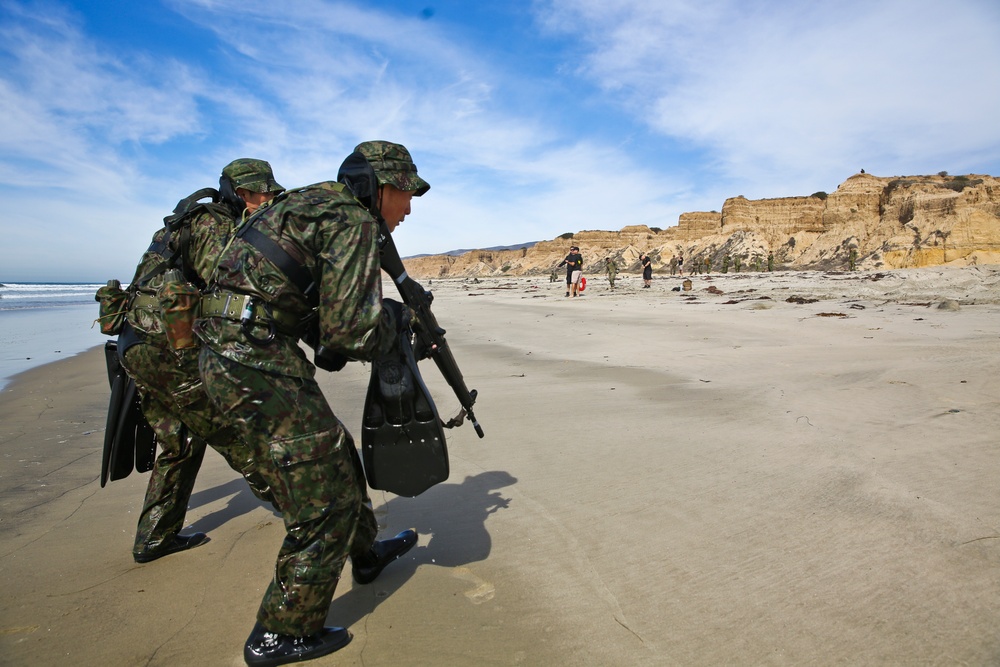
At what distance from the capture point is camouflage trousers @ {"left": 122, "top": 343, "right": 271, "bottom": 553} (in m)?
2.79

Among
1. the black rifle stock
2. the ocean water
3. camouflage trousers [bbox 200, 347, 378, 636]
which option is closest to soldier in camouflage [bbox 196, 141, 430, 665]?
camouflage trousers [bbox 200, 347, 378, 636]

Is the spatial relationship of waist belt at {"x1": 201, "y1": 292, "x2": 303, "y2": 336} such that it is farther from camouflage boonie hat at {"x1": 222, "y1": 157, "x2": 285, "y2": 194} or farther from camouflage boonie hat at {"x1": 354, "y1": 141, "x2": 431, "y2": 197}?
camouflage boonie hat at {"x1": 222, "y1": 157, "x2": 285, "y2": 194}

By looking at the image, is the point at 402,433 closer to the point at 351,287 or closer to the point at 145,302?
the point at 351,287

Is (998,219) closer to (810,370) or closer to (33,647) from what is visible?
(810,370)

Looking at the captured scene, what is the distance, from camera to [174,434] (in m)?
2.97

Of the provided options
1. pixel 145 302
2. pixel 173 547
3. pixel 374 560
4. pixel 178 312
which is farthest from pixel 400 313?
pixel 173 547

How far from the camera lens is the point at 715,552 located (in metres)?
2.61

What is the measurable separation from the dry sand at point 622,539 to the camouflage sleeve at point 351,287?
115 centimetres

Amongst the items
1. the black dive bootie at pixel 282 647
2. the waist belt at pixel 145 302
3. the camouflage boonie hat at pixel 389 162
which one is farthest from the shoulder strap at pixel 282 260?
the black dive bootie at pixel 282 647

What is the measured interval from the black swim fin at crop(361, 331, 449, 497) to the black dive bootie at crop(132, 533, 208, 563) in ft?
4.32

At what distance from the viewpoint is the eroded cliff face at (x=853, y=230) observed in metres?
Result: 29.0

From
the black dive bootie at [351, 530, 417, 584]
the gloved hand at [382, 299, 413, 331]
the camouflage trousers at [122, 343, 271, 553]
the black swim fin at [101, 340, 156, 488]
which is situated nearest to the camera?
the gloved hand at [382, 299, 413, 331]

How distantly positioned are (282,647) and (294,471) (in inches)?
24.5

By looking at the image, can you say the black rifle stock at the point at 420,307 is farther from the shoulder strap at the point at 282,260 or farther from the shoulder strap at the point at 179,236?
the shoulder strap at the point at 179,236
